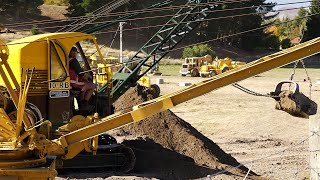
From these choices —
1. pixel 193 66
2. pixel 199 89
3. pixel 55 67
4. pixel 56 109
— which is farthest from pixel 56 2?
pixel 199 89

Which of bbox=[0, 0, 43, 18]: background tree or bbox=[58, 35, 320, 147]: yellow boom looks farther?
bbox=[0, 0, 43, 18]: background tree

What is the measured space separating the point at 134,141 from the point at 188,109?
1242 cm

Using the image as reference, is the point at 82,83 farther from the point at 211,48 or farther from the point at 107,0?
the point at 211,48

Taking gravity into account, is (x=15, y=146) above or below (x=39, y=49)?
below

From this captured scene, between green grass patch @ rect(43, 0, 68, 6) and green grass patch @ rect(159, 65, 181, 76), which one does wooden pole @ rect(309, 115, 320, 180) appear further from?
green grass patch @ rect(43, 0, 68, 6)

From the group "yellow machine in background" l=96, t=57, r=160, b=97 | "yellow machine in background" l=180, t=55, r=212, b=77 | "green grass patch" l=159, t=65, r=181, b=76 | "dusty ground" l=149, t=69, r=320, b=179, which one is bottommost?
"green grass patch" l=159, t=65, r=181, b=76

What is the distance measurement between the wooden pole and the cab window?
183 inches

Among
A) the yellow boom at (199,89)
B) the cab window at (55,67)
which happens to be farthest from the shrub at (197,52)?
the yellow boom at (199,89)

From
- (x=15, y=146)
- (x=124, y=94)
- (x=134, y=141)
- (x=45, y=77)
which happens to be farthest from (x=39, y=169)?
(x=124, y=94)

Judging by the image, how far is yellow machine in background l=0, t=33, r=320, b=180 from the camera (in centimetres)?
848

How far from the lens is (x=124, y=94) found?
18.1m

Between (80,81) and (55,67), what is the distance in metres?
0.86

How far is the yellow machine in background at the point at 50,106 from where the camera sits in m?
8.48

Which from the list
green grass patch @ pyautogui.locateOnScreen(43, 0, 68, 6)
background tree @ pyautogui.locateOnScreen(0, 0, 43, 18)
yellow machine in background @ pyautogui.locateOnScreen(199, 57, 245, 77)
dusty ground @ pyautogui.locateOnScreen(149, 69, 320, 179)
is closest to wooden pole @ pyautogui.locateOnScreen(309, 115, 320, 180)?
dusty ground @ pyautogui.locateOnScreen(149, 69, 320, 179)
